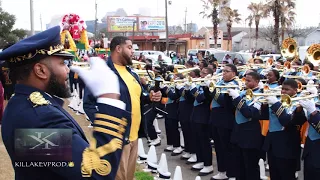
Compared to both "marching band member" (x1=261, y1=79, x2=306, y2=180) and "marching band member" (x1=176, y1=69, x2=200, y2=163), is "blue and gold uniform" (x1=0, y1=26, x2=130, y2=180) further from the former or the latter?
"marching band member" (x1=176, y1=69, x2=200, y2=163)

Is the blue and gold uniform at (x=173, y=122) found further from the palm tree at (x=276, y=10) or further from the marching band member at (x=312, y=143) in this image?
the palm tree at (x=276, y=10)

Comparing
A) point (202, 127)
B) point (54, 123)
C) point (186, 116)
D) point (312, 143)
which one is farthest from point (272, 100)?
point (54, 123)

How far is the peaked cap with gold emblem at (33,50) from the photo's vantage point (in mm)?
1887

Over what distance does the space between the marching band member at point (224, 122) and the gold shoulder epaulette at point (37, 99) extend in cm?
447

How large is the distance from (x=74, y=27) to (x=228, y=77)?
6511mm

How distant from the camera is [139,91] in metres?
4.35

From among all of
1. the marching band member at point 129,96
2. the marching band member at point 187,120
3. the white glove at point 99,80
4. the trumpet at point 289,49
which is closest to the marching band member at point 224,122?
the marching band member at point 187,120

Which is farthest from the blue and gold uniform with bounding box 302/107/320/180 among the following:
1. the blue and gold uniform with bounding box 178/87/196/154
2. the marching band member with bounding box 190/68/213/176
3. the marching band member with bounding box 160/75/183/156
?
the marching band member with bounding box 160/75/183/156

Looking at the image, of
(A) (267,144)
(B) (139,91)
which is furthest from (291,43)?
(B) (139,91)

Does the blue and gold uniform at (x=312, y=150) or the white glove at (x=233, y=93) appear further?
the white glove at (x=233, y=93)

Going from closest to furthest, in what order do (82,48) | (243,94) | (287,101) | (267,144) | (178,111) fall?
(287,101), (267,144), (243,94), (178,111), (82,48)

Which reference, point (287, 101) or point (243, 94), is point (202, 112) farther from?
point (287, 101)

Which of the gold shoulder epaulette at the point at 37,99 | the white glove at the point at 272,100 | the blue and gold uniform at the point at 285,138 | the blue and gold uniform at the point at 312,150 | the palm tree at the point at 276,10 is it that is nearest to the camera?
the gold shoulder epaulette at the point at 37,99

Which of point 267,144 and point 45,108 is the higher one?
point 45,108
